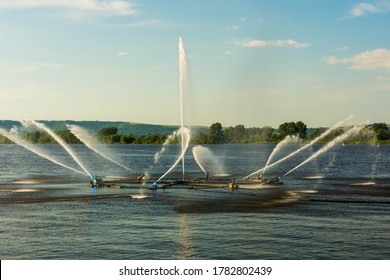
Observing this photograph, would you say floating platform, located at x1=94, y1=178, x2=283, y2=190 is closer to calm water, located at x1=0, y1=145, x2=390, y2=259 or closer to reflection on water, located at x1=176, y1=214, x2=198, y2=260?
calm water, located at x1=0, y1=145, x2=390, y2=259

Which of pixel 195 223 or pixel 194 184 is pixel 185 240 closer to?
pixel 195 223

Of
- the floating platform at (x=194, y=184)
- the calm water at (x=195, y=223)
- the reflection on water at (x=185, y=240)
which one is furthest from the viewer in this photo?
the floating platform at (x=194, y=184)

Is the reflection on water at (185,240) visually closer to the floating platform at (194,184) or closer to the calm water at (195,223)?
the calm water at (195,223)

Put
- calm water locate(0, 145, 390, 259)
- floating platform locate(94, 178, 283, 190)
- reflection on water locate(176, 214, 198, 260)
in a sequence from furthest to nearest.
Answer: floating platform locate(94, 178, 283, 190), calm water locate(0, 145, 390, 259), reflection on water locate(176, 214, 198, 260)

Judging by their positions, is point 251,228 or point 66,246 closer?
point 66,246

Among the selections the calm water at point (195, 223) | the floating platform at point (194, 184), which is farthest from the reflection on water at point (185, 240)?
the floating platform at point (194, 184)

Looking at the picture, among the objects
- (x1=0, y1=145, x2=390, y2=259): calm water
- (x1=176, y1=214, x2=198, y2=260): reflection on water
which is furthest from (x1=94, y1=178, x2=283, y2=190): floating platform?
(x1=176, y1=214, x2=198, y2=260): reflection on water

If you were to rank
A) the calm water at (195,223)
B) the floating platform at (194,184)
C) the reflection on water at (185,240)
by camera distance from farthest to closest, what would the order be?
the floating platform at (194,184), the calm water at (195,223), the reflection on water at (185,240)

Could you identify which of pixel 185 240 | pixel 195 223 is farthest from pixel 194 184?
pixel 185 240
